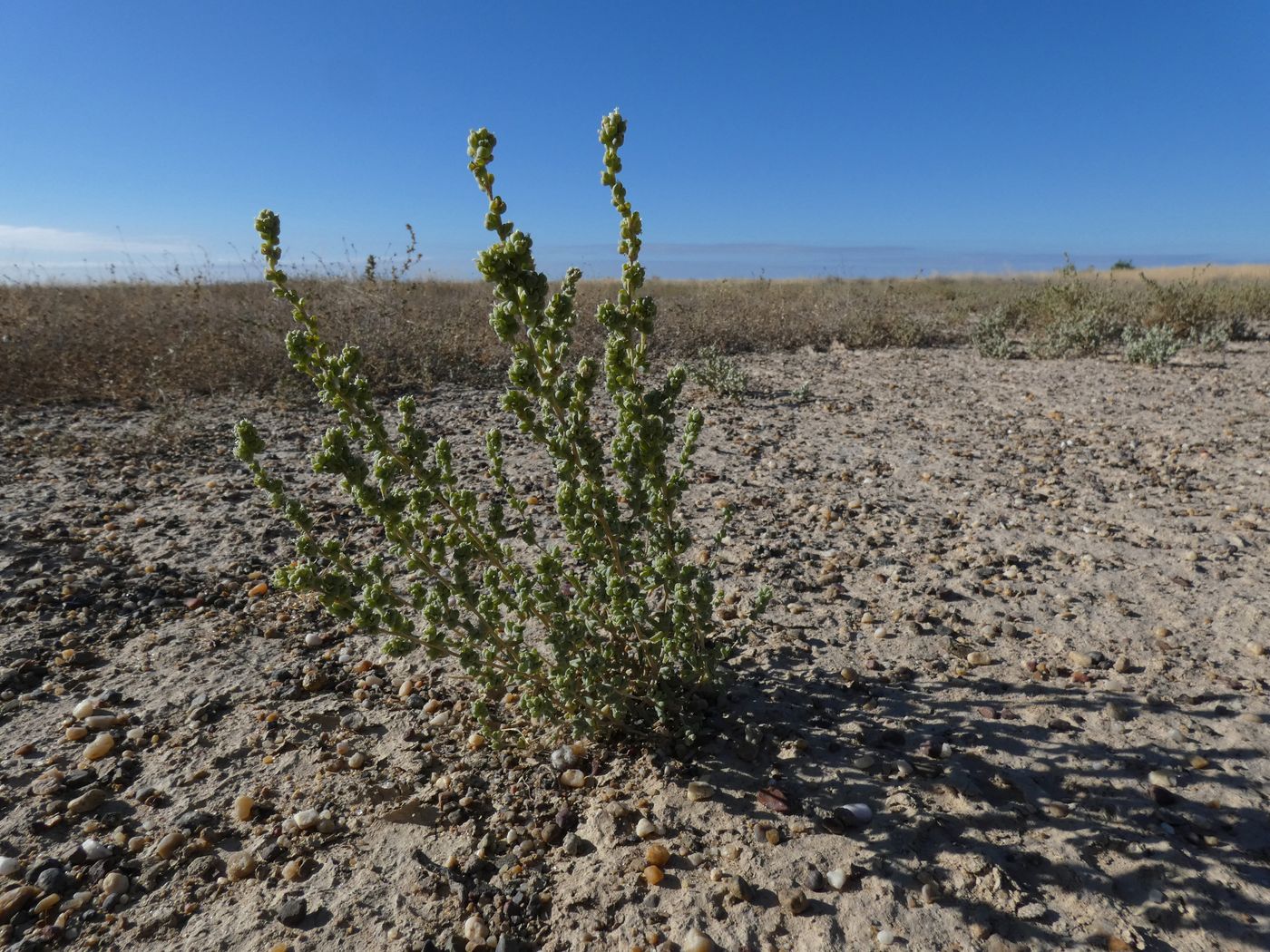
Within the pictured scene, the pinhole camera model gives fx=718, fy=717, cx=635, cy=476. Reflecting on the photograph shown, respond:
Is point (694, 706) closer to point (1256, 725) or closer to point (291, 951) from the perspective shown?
point (291, 951)

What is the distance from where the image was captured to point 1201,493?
4582mm

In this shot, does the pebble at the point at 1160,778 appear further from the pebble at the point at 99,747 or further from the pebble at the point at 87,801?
the pebble at the point at 99,747

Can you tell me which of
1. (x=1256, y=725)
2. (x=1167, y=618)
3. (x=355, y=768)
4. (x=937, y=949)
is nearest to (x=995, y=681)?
(x=1256, y=725)

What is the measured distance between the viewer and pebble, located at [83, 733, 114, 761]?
2480 mm

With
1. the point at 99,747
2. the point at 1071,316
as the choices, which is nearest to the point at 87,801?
the point at 99,747

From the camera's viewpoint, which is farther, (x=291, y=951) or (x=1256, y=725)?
(x=1256, y=725)

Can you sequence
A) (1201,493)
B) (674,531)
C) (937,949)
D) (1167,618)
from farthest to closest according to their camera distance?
(1201,493) → (1167,618) → (674,531) → (937,949)

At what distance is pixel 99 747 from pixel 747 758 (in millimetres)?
2234

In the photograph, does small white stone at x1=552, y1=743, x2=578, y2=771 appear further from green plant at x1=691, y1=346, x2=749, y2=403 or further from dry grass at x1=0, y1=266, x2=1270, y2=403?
dry grass at x1=0, y1=266, x2=1270, y2=403

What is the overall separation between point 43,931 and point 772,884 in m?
1.88

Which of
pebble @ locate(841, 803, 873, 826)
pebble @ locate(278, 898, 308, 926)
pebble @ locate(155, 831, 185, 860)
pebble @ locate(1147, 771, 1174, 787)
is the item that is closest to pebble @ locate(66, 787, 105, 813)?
pebble @ locate(155, 831, 185, 860)

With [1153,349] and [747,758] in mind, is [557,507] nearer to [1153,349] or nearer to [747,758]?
[747,758]

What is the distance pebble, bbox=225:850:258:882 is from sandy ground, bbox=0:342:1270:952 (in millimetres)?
10

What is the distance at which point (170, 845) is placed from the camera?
2.09 meters
